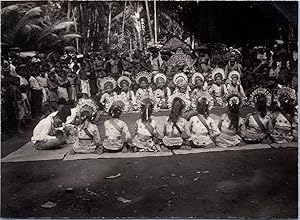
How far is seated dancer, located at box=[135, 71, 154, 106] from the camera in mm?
3705

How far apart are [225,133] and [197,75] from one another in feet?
1.94

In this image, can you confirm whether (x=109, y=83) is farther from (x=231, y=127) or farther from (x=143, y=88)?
(x=231, y=127)

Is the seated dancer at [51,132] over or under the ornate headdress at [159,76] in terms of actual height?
under

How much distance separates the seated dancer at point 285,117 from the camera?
143 inches

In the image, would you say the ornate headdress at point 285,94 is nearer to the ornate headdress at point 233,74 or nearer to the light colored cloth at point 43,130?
the ornate headdress at point 233,74

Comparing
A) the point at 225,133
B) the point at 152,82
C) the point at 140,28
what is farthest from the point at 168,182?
the point at 140,28

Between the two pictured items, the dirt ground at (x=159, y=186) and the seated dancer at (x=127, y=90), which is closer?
the dirt ground at (x=159, y=186)

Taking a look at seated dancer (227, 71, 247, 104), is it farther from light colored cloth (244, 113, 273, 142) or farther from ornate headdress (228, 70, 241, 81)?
light colored cloth (244, 113, 273, 142)

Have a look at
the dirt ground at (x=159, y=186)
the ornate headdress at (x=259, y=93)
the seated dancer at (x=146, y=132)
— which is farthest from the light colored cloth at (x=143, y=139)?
the ornate headdress at (x=259, y=93)

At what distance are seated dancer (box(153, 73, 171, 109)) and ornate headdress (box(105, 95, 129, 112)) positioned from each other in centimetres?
28

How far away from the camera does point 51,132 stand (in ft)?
12.3

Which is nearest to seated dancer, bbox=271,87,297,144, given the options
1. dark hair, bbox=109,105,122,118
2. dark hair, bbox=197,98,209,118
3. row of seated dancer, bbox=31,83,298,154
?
row of seated dancer, bbox=31,83,298,154

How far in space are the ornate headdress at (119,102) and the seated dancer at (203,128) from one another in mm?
616

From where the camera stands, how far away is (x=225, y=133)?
12.2 feet
